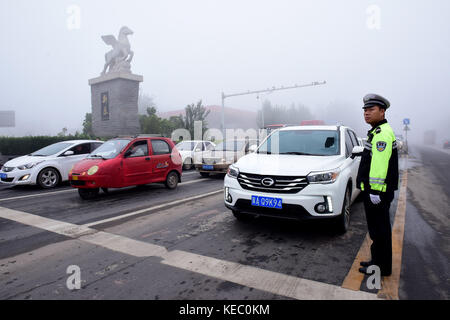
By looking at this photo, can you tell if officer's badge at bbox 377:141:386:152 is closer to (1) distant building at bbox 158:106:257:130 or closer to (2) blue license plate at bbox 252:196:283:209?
(2) blue license plate at bbox 252:196:283:209

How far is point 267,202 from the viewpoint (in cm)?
416

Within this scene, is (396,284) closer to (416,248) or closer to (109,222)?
(416,248)

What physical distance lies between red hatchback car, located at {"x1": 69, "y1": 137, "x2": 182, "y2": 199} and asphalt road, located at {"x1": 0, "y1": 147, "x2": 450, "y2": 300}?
95 cm

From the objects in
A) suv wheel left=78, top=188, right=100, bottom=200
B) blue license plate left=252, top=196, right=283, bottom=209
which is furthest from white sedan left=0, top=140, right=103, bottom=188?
blue license plate left=252, top=196, right=283, bottom=209

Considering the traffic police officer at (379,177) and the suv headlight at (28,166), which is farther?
the suv headlight at (28,166)

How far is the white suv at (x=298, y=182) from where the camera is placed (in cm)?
406

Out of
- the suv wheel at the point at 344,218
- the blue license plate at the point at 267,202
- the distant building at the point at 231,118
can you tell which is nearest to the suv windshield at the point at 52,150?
the blue license plate at the point at 267,202

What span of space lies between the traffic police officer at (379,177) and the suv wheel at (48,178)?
9.12 metres

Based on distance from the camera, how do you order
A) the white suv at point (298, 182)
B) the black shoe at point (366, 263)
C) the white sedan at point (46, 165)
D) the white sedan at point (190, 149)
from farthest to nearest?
the white sedan at point (190, 149) → the white sedan at point (46, 165) → the white suv at point (298, 182) → the black shoe at point (366, 263)

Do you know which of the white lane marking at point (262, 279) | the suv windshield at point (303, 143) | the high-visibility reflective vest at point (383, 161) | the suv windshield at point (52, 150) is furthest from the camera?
the suv windshield at point (52, 150)

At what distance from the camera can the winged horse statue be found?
78.2ft

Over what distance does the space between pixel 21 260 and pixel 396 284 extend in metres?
4.30

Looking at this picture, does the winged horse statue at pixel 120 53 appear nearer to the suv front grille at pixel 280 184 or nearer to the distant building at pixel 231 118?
the suv front grille at pixel 280 184
